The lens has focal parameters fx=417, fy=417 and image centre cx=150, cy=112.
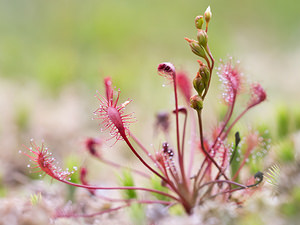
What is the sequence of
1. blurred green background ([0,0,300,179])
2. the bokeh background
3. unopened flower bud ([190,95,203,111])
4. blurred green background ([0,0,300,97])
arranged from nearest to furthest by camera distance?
unopened flower bud ([190,95,203,111]) → the bokeh background → blurred green background ([0,0,300,179]) → blurred green background ([0,0,300,97])

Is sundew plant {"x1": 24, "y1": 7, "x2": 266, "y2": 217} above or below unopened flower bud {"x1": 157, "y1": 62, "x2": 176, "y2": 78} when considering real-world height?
below

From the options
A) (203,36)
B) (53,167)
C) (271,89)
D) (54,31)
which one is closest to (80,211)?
(53,167)

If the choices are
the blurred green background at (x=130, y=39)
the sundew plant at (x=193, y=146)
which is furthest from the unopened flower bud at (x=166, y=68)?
the blurred green background at (x=130, y=39)

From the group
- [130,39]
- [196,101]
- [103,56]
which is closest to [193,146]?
[196,101]

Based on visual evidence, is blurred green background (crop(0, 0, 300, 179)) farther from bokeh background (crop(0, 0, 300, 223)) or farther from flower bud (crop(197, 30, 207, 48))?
flower bud (crop(197, 30, 207, 48))

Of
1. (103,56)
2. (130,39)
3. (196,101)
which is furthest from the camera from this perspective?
(130,39)

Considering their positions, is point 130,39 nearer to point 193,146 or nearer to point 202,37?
point 193,146

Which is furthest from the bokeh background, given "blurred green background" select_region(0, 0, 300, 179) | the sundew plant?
the sundew plant

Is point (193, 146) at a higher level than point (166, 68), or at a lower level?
lower

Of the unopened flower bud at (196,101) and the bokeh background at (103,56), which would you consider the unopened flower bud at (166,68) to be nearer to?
the unopened flower bud at (196,101)
